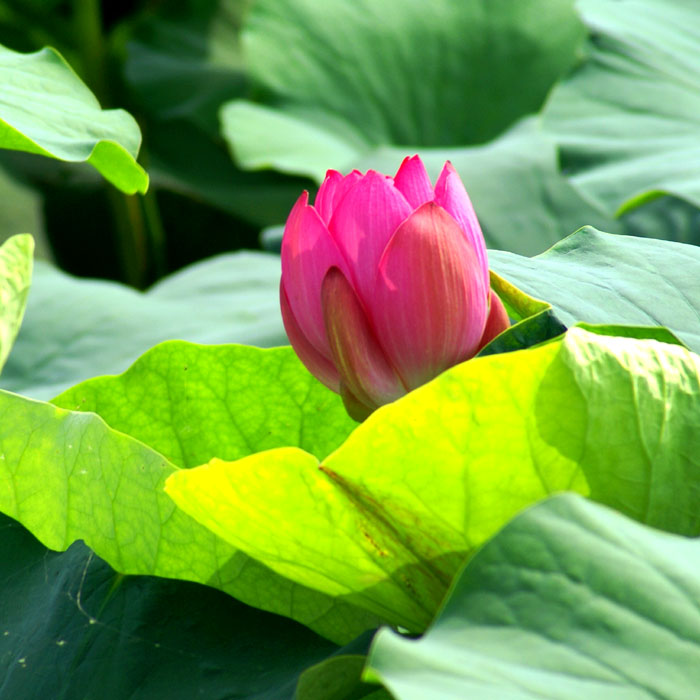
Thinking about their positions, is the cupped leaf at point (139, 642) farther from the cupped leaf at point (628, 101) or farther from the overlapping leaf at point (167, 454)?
the cupped leaf at point (628, 101)

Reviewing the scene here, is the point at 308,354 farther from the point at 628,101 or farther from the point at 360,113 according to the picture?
the point at 360,113

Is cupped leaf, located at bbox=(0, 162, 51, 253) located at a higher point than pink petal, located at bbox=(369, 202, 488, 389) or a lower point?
lower

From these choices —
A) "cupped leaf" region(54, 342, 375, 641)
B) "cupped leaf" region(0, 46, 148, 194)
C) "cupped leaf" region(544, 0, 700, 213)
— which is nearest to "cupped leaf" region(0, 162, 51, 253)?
"cupped leaf" region(544, 0, 700, 213)

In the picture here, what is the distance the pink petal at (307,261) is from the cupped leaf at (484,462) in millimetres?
95

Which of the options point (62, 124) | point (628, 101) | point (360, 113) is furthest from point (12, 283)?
point (360, 113)

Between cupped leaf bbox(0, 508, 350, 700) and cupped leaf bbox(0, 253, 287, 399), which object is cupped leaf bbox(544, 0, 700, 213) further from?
cupped leaf bbox(0, 508, 350, 700)

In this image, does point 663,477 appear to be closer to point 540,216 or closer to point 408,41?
point 540,216

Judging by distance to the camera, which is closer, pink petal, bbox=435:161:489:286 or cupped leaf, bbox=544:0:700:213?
pink petal, bbox=435:161:489:286

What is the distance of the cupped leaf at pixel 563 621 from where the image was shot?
0.88 feet

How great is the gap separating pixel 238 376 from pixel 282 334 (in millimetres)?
409

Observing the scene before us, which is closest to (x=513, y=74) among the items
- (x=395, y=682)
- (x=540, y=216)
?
(x=540, y=216)

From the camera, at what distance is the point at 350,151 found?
1.73 meters

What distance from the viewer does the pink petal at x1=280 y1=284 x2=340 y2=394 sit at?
43 cm

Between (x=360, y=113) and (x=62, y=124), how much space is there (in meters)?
1.27
